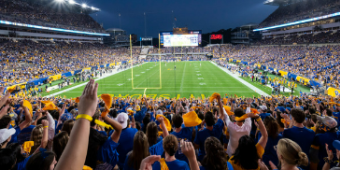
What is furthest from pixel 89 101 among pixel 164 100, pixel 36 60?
pixel 36 60

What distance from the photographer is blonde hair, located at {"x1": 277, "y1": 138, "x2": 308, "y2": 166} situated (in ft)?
6.71

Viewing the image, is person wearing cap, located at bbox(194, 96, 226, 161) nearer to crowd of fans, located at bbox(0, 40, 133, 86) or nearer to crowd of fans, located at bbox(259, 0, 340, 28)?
crowd of fans, located at bbox(0, 40, 133, 86)

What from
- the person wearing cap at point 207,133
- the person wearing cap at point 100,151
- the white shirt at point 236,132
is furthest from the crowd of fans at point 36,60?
the white shirt at point 236,132

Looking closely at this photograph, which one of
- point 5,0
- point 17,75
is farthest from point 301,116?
point 5,0

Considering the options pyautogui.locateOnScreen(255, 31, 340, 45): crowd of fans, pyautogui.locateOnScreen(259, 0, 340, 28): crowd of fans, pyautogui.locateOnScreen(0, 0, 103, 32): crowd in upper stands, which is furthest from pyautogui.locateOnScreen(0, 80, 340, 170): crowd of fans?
pyautogui.locateOnScreen(259, 0, 340, 28): crowd of fans

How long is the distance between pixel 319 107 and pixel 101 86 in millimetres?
23528

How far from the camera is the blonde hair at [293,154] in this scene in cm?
204

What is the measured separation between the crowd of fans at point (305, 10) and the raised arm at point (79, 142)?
4736 centimetres

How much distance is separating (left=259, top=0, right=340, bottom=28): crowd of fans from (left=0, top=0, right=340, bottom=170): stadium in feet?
1.60

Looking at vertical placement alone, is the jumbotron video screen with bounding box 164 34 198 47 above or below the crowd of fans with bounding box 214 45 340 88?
above

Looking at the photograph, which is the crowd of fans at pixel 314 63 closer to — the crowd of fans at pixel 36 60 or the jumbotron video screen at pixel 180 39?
the jumbotron video screen at pixel 180 39

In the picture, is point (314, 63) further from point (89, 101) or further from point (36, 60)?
point (36, 60)

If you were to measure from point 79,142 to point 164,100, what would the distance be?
12692 millimetres

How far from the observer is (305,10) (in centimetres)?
5131
